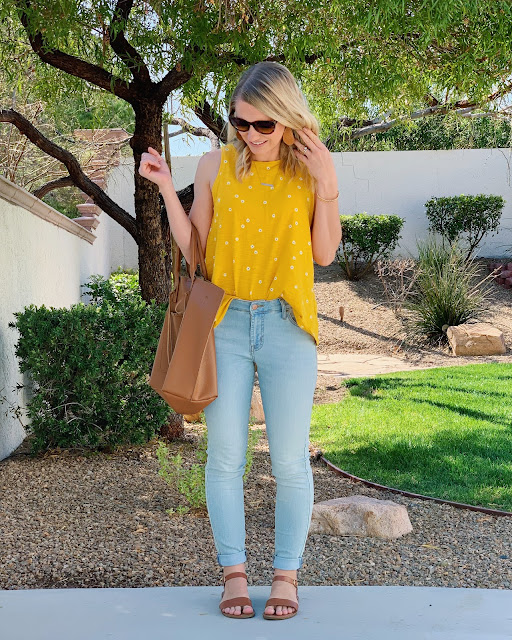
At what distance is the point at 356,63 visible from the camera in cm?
489

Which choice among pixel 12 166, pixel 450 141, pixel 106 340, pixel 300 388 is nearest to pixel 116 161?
pixel 12 166

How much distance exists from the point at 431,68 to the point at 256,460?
2.81 meters

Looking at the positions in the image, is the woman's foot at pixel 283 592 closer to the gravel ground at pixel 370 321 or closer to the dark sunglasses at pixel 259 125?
the dark sunglasses at pixel 259 125

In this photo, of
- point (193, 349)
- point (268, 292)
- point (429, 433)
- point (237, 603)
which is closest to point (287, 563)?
point (237, 603)

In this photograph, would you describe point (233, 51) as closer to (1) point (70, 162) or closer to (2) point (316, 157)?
(1) point (70, 162)

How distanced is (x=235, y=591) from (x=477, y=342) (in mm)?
8477

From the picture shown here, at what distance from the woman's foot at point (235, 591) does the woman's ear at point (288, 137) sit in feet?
4.30

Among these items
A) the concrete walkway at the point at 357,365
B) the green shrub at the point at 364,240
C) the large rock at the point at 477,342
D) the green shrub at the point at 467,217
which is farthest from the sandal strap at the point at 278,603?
the green shrub at the point at 467,217

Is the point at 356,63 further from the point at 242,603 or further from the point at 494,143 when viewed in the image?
the point at 494,143

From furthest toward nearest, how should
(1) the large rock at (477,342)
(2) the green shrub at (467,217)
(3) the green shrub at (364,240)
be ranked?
1. (2) the green shrub at (467,217)
2. (3) the green shrub at (364,240)
3. (1) the large rock at (477,342)

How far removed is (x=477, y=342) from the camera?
10.4 metres

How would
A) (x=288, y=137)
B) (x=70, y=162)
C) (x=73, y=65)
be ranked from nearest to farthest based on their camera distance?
(x=288, y=137), (x=73, y=65), (x=70, y=162)

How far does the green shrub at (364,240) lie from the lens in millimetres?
13672

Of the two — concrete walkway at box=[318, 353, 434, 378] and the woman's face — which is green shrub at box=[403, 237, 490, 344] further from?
the woman's face
